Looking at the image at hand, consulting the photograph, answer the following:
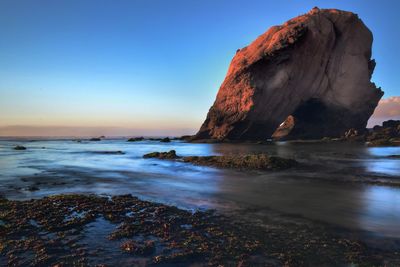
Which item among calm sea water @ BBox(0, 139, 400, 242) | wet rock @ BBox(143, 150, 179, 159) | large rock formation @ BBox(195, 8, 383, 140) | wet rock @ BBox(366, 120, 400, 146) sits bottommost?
calm sea water @ BBox(0, 139, 400, 242)

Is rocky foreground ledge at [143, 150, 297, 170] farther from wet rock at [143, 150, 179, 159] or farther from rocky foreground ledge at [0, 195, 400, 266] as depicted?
rocky foreground ledge at [0, 195, 400, 266]

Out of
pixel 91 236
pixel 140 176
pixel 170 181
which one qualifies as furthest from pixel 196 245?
pixel 140 176

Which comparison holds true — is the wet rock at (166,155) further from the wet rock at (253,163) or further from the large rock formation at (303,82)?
the large rock formation at (303,82)

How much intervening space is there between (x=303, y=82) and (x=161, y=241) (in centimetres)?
6208

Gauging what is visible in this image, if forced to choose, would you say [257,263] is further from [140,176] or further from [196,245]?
[140,176]

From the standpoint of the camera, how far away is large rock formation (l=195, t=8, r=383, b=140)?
2373 inches

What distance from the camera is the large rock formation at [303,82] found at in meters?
60.3

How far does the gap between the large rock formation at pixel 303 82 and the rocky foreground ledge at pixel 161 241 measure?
180 feet

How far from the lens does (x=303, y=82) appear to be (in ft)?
208

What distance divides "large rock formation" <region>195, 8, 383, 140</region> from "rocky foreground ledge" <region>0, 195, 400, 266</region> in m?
54.8

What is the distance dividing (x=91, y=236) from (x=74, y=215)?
205cm

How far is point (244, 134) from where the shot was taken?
65.8 meters

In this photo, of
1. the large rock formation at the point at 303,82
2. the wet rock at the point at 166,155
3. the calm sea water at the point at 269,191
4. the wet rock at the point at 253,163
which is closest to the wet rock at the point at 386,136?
the large rock formation at the point at 303,82

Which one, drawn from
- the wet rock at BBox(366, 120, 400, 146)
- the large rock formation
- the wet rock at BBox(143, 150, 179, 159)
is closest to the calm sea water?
the wet rock at BBox(143, 150, 179, 159)
